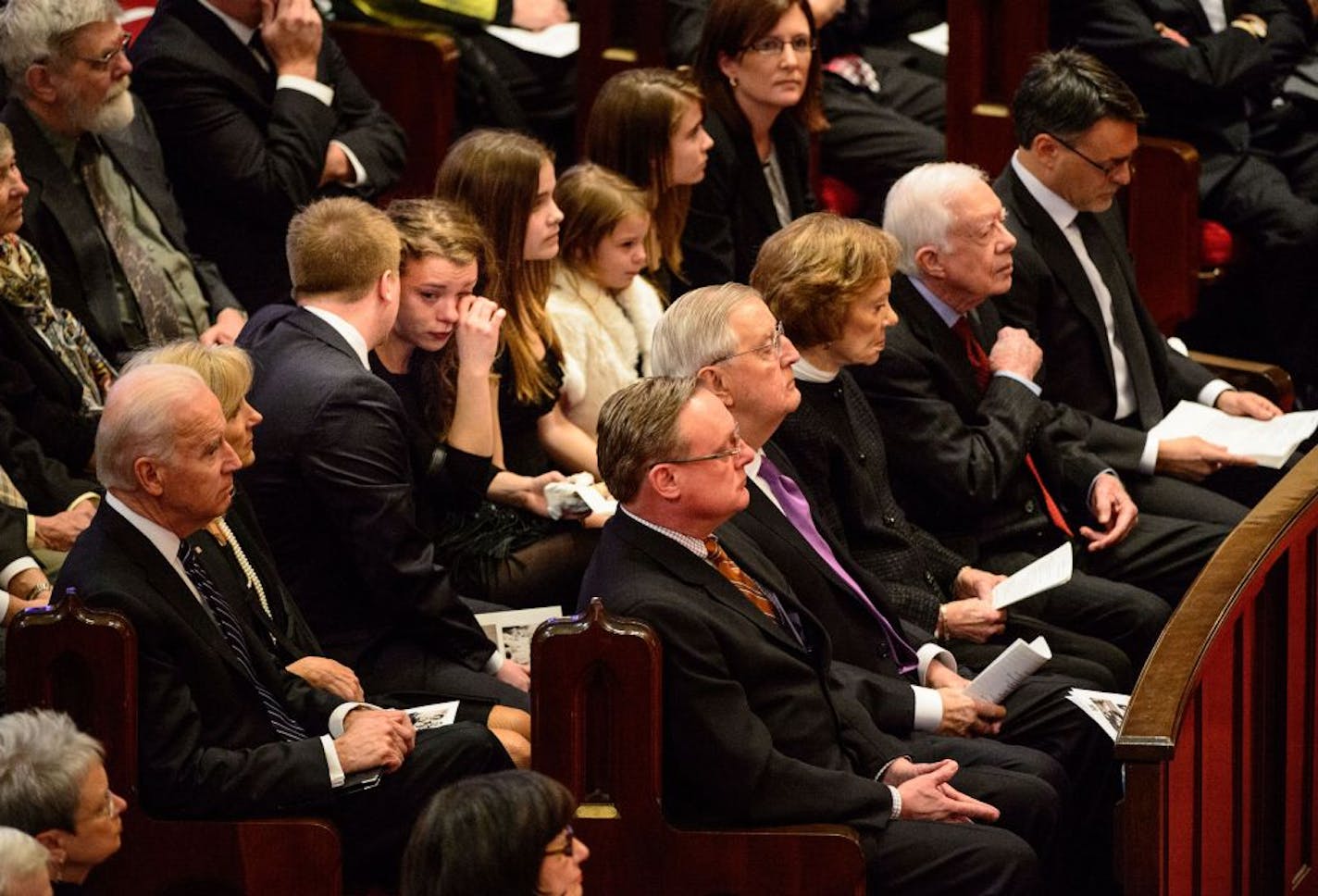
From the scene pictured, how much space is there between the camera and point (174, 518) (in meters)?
3.04

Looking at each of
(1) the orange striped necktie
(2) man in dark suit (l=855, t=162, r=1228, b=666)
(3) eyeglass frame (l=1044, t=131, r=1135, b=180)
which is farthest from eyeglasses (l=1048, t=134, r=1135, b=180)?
(1) the orange striped necktie

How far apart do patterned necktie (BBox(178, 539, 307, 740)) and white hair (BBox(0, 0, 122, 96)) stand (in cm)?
147

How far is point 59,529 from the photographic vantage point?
12.0 ft

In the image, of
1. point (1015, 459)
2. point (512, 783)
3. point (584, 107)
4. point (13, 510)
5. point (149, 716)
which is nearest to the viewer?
point (512, 783)

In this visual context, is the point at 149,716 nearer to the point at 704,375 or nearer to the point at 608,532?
the point at 608,532

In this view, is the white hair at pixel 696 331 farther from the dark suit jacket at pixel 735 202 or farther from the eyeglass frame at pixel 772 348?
the dark suit jacket at pixel 735 202

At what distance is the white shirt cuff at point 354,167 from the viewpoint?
4.87m

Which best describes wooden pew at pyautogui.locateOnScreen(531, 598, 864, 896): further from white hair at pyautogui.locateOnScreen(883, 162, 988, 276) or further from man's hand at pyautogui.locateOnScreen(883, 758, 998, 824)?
white hair at pyautogui.locateOnScreen(883, 162, 988, 276)

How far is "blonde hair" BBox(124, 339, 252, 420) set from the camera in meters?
3.25

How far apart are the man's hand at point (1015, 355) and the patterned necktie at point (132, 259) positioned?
5.47 ft

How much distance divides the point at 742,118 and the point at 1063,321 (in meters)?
0.94

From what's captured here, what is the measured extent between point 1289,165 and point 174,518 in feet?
12.8

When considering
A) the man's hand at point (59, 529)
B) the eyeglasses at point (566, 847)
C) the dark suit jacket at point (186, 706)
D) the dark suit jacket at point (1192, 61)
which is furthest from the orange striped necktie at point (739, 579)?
the dark suit jacket at point (1192, 61)

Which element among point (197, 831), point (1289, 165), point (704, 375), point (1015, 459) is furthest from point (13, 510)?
point (1289, 165)
